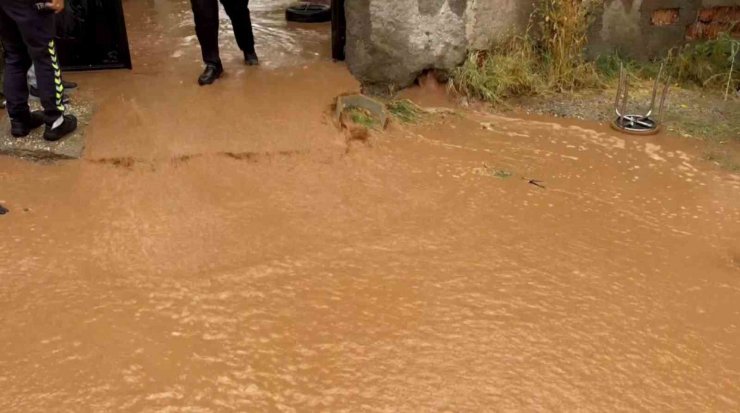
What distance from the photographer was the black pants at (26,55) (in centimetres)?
376

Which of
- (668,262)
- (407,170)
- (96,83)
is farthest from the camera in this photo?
(96,83)

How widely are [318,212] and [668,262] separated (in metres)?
1.75

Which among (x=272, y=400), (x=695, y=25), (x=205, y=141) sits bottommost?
(x=272, y=400)

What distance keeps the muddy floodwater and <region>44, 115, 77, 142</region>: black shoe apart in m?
0.12

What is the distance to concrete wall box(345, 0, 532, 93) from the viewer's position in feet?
16.5

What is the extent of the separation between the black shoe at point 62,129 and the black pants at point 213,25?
1117 millimetres

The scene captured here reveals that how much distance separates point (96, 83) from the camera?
492cm

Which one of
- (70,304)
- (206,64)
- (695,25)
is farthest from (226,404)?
(695,25)

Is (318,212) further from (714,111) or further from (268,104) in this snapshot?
(714,111)

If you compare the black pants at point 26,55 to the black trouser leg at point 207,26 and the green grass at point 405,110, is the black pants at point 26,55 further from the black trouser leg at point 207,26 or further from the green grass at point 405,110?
the green grass at point 405,110

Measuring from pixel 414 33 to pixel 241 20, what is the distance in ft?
4.23

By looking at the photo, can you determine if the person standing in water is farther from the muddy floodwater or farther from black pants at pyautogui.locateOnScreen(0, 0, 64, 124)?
black pants at pyautogui.locateOnScreen(0, 0, 64, 124)

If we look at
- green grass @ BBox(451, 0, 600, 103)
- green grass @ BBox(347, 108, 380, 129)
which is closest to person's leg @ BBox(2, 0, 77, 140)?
green grass @ BBox(347, 108, 380, 129)

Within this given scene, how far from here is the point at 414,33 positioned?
5.09 m
